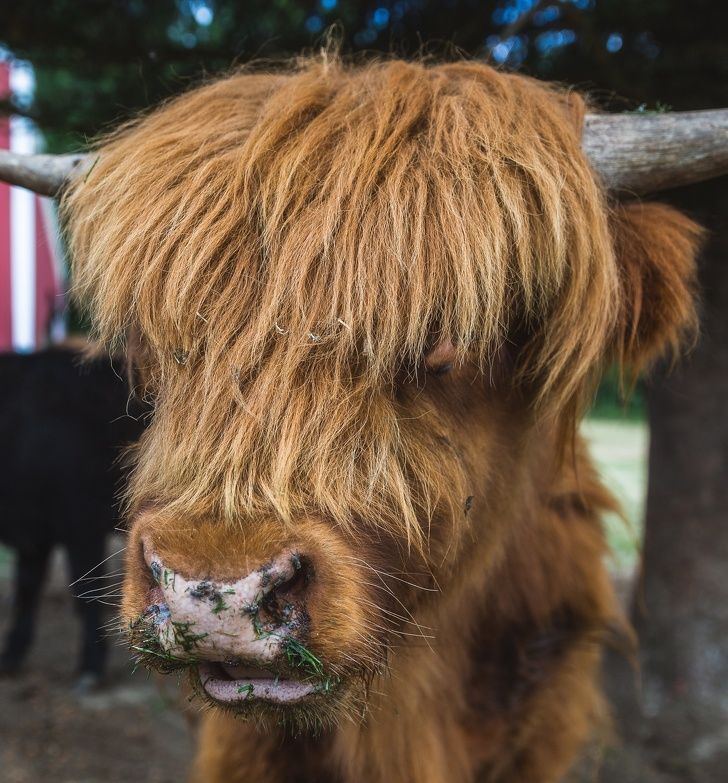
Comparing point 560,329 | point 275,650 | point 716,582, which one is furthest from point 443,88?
point 716,582

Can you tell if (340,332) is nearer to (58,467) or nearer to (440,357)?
(440,357)

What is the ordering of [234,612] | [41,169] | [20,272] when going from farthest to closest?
[20,272] → [41,169] → [234,612]

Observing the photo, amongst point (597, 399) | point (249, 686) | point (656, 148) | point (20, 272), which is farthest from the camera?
point (20, 272)

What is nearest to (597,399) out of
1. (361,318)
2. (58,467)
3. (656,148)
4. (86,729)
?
(656,148)

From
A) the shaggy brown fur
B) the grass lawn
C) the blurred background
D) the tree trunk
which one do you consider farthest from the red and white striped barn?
the shaggy brown fur

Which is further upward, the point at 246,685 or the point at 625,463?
the point at 246,685

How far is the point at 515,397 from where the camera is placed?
5.60 feet

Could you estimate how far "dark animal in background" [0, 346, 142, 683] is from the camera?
12.8ft

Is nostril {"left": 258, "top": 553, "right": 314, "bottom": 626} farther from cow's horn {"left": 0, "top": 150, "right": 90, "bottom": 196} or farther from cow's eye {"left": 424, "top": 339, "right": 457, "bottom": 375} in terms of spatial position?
cow's horn {"left": 0, "top": 150, "right": 90, "bottom": 196}

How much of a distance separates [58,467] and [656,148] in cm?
339

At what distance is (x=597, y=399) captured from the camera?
2330mm

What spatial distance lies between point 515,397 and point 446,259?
421mm

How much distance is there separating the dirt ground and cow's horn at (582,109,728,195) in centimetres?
275

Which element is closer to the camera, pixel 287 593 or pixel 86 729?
pixel 287 593
